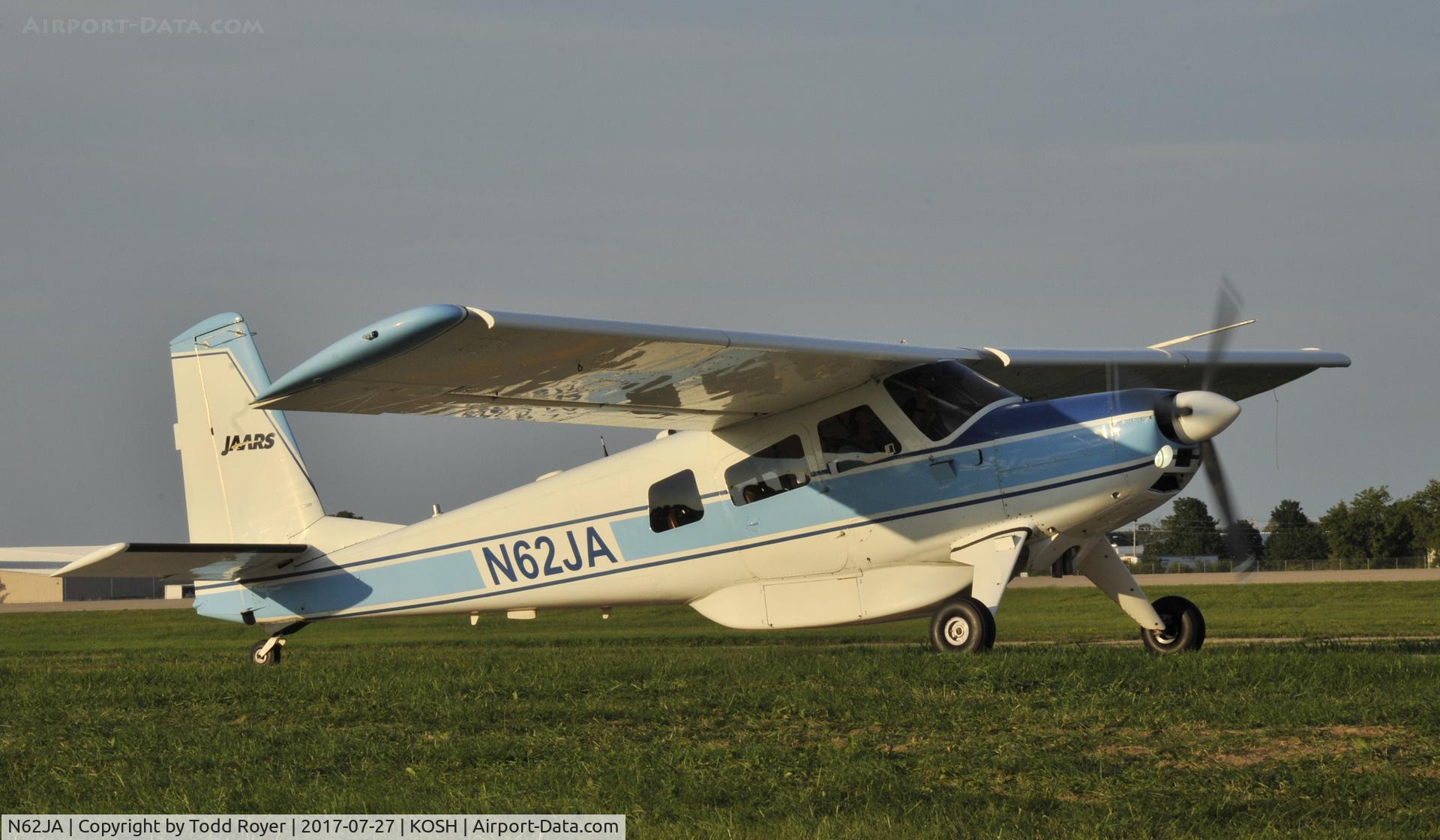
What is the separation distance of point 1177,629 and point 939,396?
324 cm

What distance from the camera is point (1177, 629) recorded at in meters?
13.6

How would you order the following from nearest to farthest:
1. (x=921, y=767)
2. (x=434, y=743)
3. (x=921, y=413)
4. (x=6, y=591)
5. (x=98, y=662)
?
(x=921, y=767) → (x=434, y=743) → (x=921, y=413) → (x=98, y=662) → (x=6, y=591)

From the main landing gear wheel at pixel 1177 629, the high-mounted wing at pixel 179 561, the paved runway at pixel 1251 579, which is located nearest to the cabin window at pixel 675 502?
the main landing gear wheel at pixel 1177 629

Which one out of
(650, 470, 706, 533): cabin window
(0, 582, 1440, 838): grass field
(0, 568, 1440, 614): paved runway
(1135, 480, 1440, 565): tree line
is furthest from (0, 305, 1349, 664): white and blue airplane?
(1135, 480, 1440, 565): tree line

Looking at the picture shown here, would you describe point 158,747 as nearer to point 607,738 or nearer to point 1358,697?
point 607,738

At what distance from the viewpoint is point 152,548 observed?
583 inches

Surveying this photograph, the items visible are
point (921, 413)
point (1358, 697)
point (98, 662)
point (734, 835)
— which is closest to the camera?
point (734, 835)

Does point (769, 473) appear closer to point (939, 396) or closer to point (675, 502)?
point (675, 502)

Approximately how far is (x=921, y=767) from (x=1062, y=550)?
21.3ft

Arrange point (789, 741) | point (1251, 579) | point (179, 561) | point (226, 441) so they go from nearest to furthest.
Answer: point (789, 741)
point (179, 561)
point (226, 441)
point (1251, 579)

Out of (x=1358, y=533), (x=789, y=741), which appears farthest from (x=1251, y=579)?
(x=1358, y=533)

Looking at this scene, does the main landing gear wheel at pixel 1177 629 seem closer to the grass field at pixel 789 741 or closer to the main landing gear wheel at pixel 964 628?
the grass field at pixel 789 741

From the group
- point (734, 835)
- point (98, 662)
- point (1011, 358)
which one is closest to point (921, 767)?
point (734, 835)

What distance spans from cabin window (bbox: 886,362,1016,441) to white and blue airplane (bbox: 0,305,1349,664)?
22 millimetres
